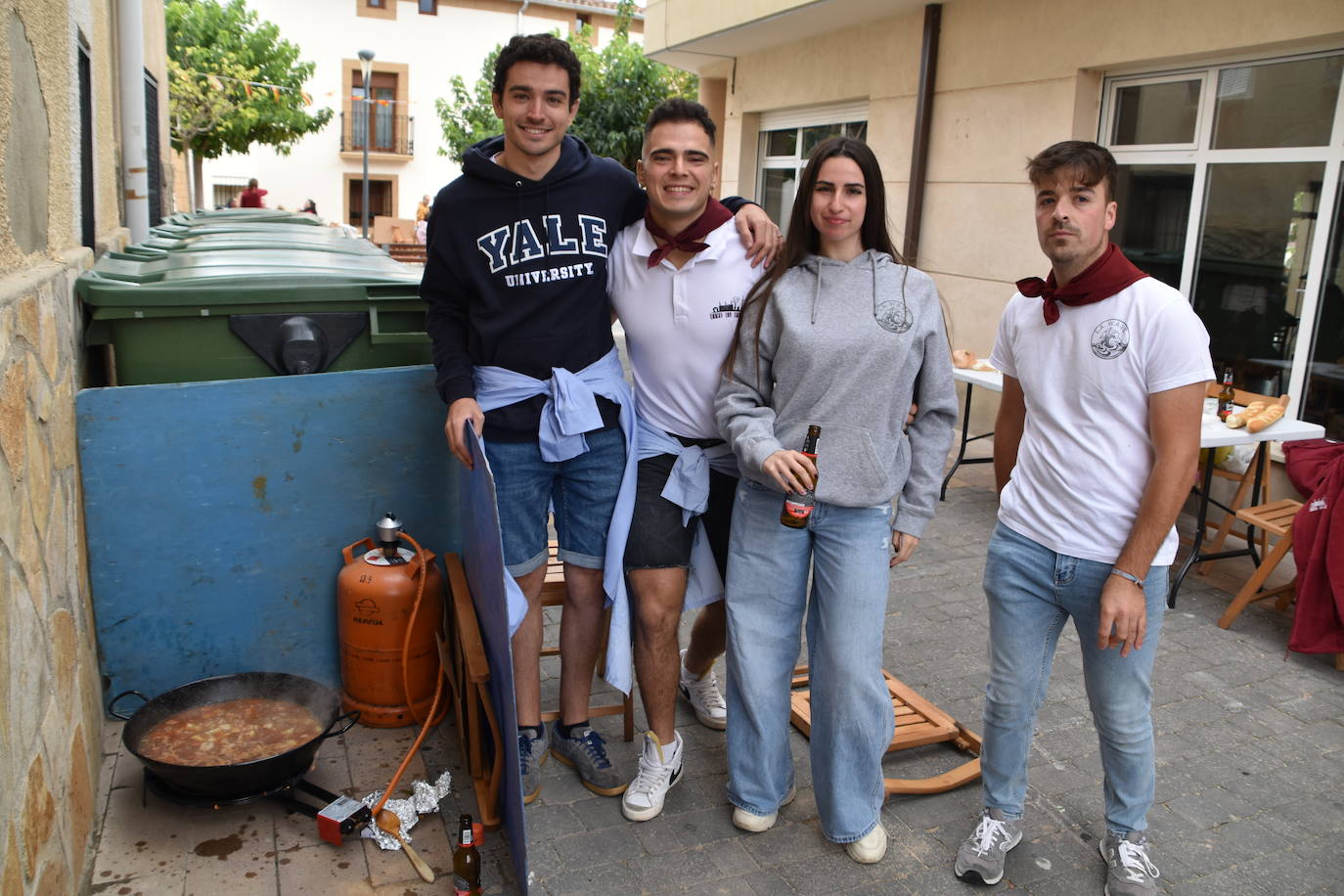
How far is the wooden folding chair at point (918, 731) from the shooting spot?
3219 mm

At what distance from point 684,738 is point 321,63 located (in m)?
34.1

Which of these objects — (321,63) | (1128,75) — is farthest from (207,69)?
(1128,75)

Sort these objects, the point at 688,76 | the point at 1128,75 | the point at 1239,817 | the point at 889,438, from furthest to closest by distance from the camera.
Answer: the point at 688,76 < the point at 1128,75 < the point at 1239,817 < the point at 889,438

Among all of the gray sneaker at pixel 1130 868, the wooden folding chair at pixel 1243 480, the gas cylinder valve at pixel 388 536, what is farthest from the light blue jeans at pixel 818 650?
the wooden folding chair at pixel 1243 480

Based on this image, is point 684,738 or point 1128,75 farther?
point 1128,75

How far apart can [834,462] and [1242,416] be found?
346 cm

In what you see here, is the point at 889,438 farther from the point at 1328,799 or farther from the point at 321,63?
the point at 321,63

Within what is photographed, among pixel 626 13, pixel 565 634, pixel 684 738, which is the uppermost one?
pixel 626 13

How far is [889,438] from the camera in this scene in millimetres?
2736

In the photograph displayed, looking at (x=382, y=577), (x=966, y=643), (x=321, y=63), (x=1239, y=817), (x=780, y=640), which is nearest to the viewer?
(x=780, y=640)

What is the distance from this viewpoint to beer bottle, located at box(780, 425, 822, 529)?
2654 millimetres

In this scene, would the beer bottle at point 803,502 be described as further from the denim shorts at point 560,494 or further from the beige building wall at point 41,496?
the beige building wall at point 41,496

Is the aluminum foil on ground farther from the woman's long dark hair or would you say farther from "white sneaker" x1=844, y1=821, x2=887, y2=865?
the woman's long dark hair

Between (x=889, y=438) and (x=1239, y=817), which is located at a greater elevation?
(x=889, y=438)
